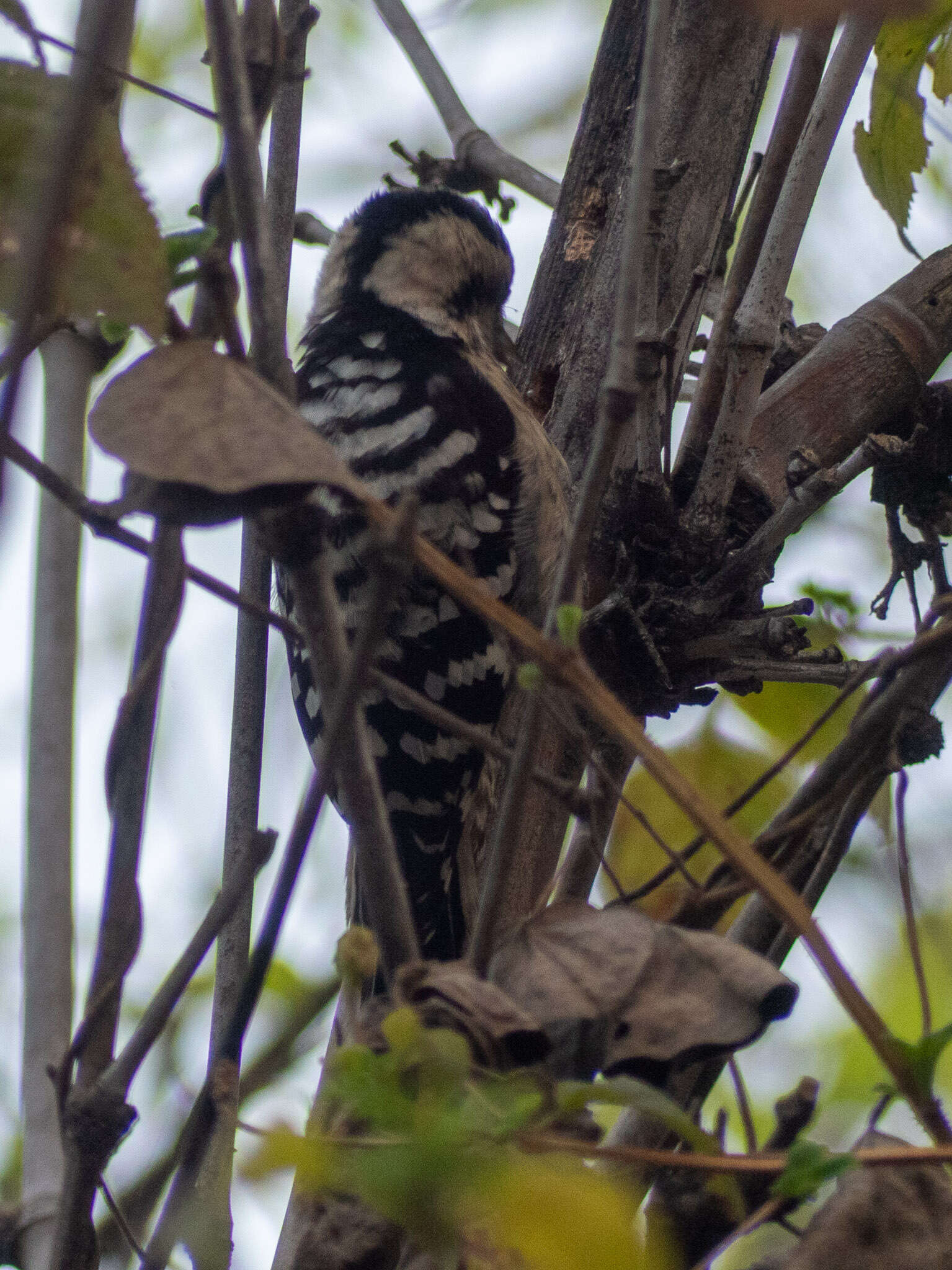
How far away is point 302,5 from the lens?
5.24 ft

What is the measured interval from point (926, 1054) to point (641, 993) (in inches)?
8.0

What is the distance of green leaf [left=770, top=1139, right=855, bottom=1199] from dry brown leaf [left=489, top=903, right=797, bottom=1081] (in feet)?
0.34

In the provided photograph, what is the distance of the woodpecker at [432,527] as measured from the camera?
2186mm

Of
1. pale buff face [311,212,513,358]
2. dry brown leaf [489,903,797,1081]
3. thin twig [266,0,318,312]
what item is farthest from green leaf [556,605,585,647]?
pale buff face [311,212,513,358]

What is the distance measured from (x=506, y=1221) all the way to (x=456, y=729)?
39cm

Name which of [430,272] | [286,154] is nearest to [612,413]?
[286,154]

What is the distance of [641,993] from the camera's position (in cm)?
95

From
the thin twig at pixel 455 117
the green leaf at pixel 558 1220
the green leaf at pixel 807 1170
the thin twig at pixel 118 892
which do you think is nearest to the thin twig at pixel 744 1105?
the green leaf at pixel 807 1170

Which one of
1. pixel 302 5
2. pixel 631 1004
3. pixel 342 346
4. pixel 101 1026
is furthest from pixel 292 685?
pixel 631 1004

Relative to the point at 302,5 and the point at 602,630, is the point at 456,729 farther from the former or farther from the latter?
the point at 302,5

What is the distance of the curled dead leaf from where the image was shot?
2.60 feet

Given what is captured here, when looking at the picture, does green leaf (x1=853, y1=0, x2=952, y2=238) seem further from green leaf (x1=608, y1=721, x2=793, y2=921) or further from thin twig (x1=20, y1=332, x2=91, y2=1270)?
thin twig (x1=20, y1=332, x2=91, y2=1270)

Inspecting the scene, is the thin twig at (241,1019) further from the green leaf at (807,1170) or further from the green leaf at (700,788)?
the green leaf at (700,788)

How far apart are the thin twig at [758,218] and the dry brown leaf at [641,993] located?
738 millimetres
